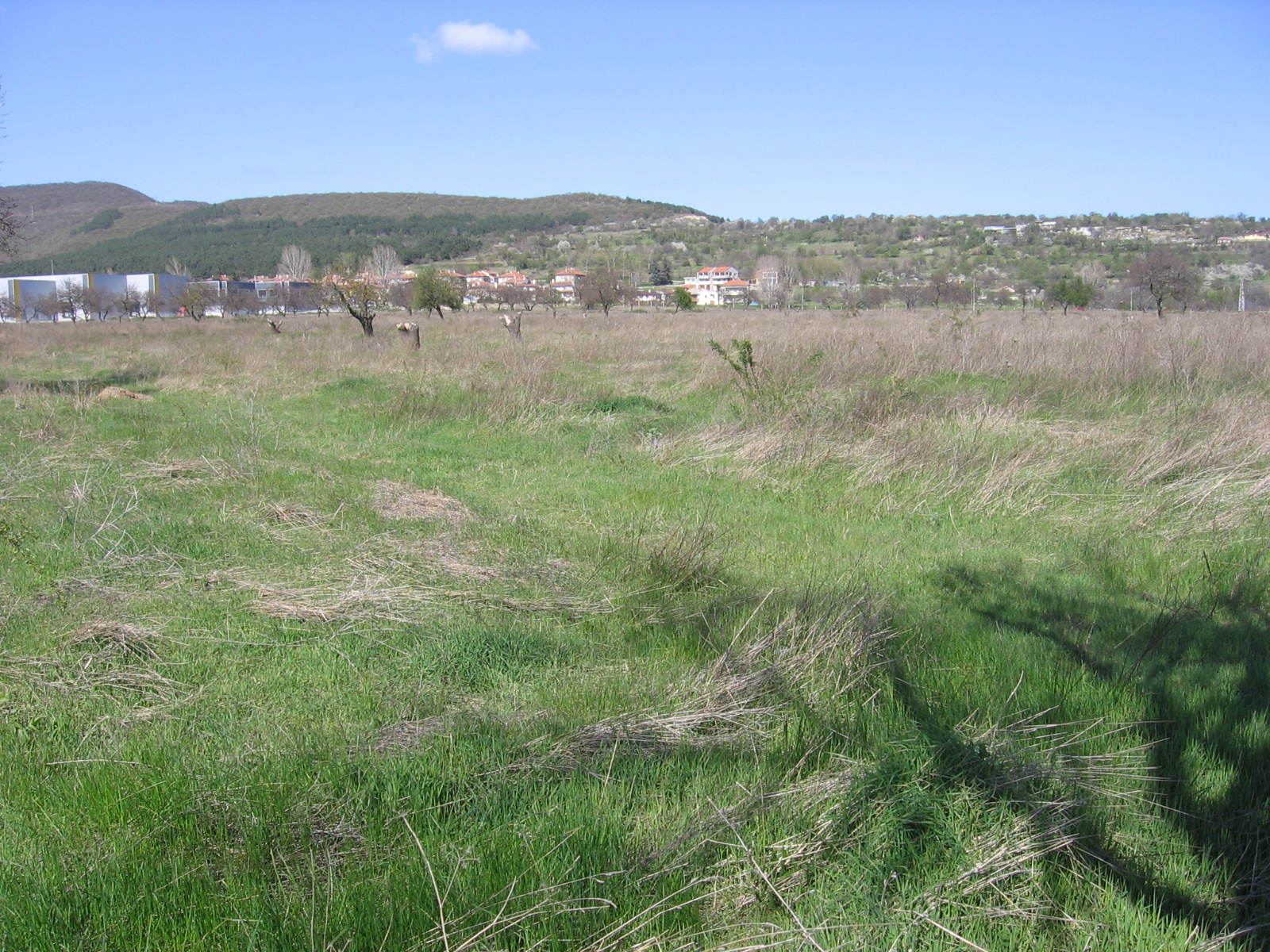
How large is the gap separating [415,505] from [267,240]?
465 feet

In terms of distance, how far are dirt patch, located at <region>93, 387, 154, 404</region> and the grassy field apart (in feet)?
19.7

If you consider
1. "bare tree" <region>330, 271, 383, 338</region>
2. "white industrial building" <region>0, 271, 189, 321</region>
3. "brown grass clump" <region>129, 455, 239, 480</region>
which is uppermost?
"white industrial building" <region>0, 271, 189, 321</region>

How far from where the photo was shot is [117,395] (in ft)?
47.4

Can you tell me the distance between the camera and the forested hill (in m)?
119

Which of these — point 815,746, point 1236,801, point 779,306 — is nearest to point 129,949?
point 815,746

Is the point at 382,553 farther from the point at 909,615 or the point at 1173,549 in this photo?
the point at 1173,549

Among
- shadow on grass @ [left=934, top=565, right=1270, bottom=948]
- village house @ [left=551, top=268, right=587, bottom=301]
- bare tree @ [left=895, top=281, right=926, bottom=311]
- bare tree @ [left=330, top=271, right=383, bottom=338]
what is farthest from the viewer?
village house @ [left=551, top=268, right=587, bottom=301]

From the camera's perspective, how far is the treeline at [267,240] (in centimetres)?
11538

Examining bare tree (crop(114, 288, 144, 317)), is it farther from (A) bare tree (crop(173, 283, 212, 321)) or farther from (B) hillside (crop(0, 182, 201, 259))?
(B) hillside (crop(0, 182, 201, 259))

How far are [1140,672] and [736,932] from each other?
245 centimetres

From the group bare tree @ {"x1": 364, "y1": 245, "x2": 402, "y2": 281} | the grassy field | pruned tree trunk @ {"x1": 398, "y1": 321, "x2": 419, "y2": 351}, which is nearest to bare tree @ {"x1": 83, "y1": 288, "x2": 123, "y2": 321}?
bare tree @ {"x1": 364, "y1": 245, "x2": 402, "y2": 281}

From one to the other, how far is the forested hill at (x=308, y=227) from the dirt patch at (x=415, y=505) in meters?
107

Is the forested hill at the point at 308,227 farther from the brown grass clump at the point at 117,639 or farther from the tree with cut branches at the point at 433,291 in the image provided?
the brown grass clump at the point at 117,639

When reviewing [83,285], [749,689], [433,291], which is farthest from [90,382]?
[83,285]
